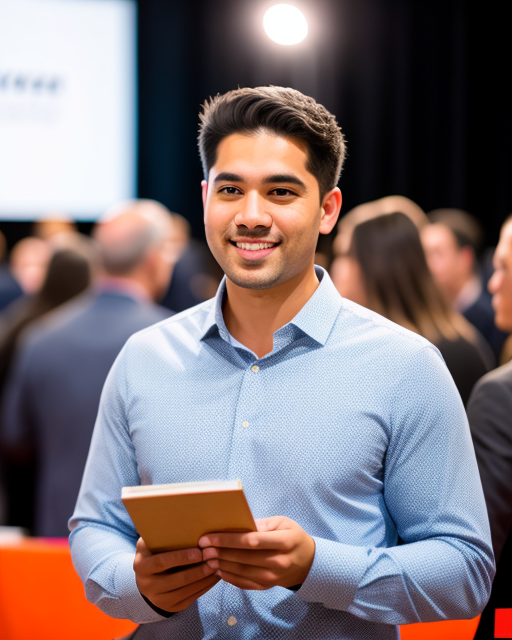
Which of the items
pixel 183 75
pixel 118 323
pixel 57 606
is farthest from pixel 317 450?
pixel 183 75

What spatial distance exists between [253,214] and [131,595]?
28.8 inches

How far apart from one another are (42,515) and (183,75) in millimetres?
4861

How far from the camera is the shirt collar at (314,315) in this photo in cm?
157

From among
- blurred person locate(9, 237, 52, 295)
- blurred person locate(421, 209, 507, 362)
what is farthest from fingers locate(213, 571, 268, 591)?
blurred person locate(9, 237, 52, 295)

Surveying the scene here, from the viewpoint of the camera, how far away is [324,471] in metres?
1.47

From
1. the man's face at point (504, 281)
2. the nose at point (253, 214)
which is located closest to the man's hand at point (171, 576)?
the nose at point (253, 214)

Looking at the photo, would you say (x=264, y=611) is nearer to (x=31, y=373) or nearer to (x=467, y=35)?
(x=31, y=373)

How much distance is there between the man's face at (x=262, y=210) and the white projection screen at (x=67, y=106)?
5202 mm

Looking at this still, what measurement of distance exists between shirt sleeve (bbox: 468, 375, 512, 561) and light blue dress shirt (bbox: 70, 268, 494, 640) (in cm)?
30

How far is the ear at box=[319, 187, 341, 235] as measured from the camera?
165 cm

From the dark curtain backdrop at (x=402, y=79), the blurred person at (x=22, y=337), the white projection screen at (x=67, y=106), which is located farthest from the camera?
the white projection screen at (x=67, y=106)

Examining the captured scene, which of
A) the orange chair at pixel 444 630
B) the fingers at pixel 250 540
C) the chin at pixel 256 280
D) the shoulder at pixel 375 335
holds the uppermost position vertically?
the chin at pixel 256 280

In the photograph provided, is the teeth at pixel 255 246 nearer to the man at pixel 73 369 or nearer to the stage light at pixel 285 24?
the stage light at pixel 285 24

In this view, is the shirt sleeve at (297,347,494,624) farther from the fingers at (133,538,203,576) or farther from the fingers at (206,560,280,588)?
the fingers at (133,538,203,576)
